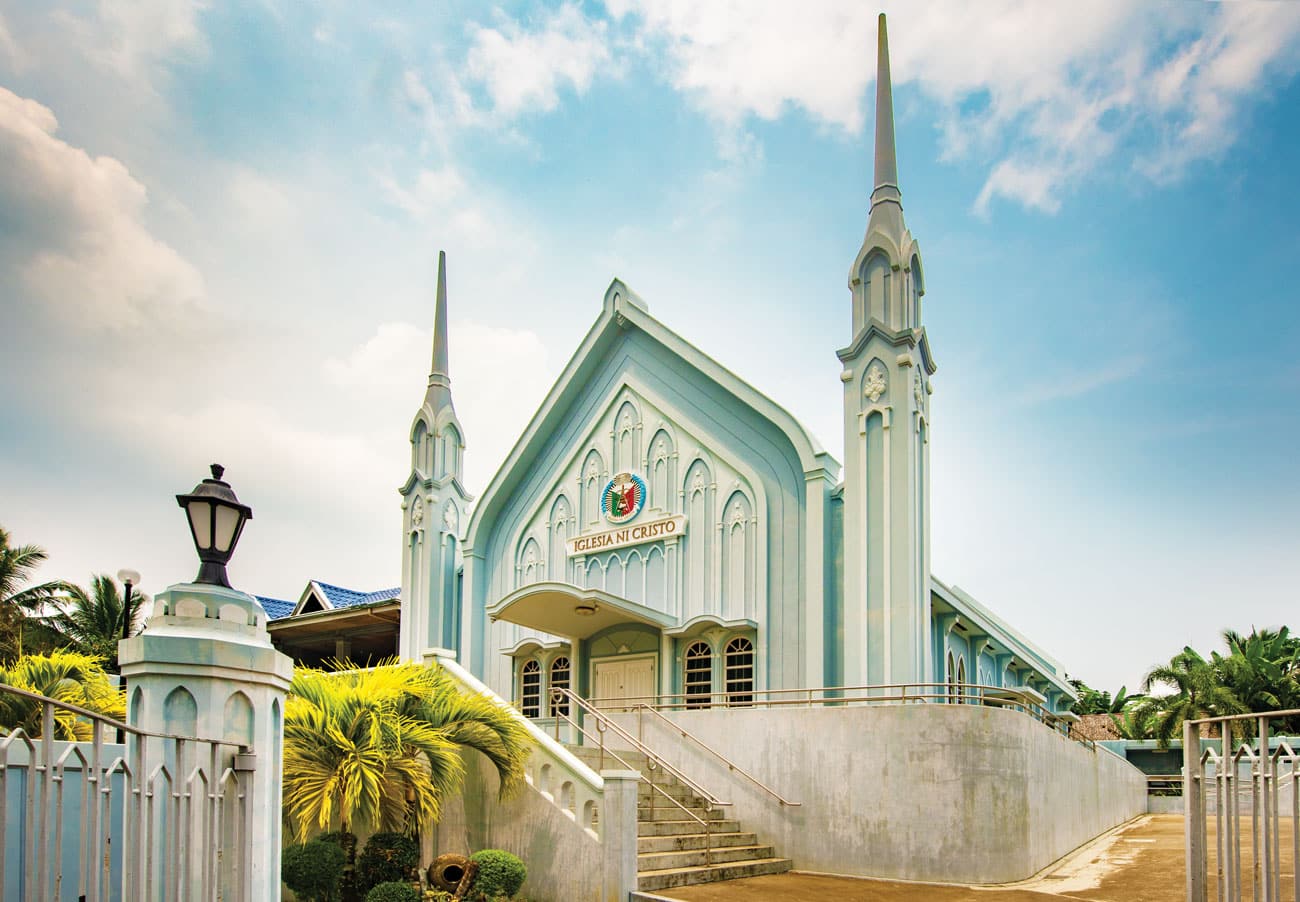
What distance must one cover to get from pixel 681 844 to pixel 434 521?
1358 cm

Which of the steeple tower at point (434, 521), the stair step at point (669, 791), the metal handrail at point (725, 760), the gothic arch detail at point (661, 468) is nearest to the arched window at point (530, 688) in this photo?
the steeple tower at point (434, 521)

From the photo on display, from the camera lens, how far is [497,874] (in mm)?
12297

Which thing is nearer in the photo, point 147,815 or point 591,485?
point 147,815

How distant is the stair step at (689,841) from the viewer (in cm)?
1405

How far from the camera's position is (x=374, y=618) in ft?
91.6

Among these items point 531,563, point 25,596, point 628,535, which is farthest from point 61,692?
point 25,596

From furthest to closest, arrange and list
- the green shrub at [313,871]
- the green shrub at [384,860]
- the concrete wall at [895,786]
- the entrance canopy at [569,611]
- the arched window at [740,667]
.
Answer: the arched window at [740,667] → the entrance canopy at [569,611] → the concrete wall at [895,786] → the green shrub at [384,860] → the green shrub at [313,871]

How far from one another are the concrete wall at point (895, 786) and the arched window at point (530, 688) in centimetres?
756

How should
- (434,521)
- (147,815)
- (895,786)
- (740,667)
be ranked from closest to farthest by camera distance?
(147,815) → (895,786) → (740,667) → (434,521)

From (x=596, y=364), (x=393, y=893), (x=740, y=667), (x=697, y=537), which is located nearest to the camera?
(x=393, y=893)

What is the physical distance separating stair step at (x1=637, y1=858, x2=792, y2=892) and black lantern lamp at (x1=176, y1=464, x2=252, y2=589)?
8378mm

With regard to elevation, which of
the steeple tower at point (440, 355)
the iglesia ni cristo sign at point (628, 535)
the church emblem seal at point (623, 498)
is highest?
the steeple tower at point (440, 355)

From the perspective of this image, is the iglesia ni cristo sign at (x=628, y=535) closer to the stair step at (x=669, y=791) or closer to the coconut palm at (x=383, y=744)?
the stair step at (x=669, y=791)

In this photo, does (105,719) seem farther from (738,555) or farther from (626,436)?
(626,436)
